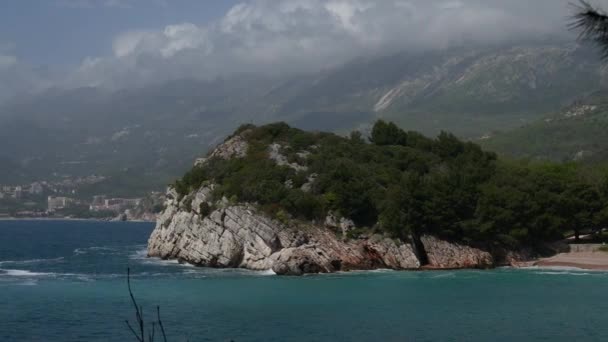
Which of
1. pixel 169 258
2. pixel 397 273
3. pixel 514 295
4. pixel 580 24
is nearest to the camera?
pixel 580 24

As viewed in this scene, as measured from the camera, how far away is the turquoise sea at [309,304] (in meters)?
35.2

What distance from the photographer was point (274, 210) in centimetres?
6284

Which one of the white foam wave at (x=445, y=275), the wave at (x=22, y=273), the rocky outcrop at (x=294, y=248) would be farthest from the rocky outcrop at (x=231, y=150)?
the white foam wave at (x=445, y=275)

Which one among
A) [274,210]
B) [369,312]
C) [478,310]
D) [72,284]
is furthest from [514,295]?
[72,284]

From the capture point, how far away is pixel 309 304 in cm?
4334

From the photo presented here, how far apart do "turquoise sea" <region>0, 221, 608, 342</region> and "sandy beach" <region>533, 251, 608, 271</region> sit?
3.58 m

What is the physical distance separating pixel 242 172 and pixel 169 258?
34.0 ft

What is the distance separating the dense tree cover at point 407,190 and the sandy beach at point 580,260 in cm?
273

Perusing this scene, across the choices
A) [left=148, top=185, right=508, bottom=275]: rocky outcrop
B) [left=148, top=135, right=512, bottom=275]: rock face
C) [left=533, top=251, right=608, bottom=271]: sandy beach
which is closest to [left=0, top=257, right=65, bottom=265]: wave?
[left=148, top=135, right=512, bottom=275]: rock face

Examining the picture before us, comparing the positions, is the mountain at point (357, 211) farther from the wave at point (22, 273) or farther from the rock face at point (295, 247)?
the wave at point (22, 273)

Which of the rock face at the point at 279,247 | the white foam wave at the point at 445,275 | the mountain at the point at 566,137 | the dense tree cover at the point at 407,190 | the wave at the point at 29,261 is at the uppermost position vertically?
the mountain at the point at 566,137

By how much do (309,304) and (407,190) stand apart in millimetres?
22587

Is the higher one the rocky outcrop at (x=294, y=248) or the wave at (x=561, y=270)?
the rocky outcrop at (x=294, y=248)

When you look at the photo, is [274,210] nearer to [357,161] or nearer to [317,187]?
[317,187]
